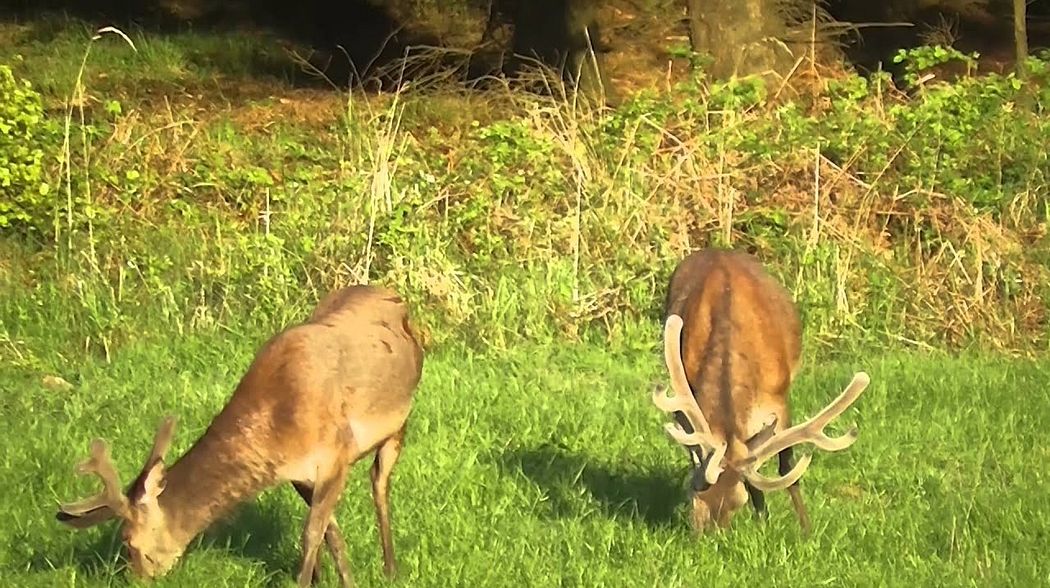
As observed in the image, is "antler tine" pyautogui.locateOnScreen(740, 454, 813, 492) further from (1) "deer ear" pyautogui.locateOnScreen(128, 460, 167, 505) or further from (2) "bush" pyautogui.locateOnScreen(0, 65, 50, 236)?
(2) "bush" pyautogui.locateOnScreen(0, 65, 50, 236)

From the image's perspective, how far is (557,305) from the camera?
11289mm

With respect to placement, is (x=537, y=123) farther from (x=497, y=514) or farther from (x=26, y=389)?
(x=497, y=514)

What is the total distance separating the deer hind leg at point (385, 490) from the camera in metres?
6.73

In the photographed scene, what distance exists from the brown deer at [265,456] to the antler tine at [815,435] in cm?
160

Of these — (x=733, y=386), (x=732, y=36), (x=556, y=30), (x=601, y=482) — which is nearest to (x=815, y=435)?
(x=733, y=386)

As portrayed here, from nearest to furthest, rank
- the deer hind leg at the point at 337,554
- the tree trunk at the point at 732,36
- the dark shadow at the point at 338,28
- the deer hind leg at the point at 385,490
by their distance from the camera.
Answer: the deer hind leg at the point at 337,554, the deer hind leg at the point at 385,490, the tree trunk at the point at 732,36, the dark shadow at the point at 338,28

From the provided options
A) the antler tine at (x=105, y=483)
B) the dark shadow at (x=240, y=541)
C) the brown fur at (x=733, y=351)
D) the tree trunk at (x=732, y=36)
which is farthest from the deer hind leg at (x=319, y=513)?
the tree trunk at (x=732, y=36)

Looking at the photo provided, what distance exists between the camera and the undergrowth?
11188 mm

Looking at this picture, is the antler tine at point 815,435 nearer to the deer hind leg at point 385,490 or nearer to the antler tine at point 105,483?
the deer hind leg at point 385,490

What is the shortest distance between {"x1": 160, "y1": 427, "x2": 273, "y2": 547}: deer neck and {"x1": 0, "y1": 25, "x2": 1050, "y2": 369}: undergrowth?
4.52 m

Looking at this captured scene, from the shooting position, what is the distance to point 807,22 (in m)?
17.6

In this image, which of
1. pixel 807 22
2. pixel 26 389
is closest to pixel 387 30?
pixel 807 22

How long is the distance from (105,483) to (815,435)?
288 centimetres

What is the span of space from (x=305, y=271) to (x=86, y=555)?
4766 mm
